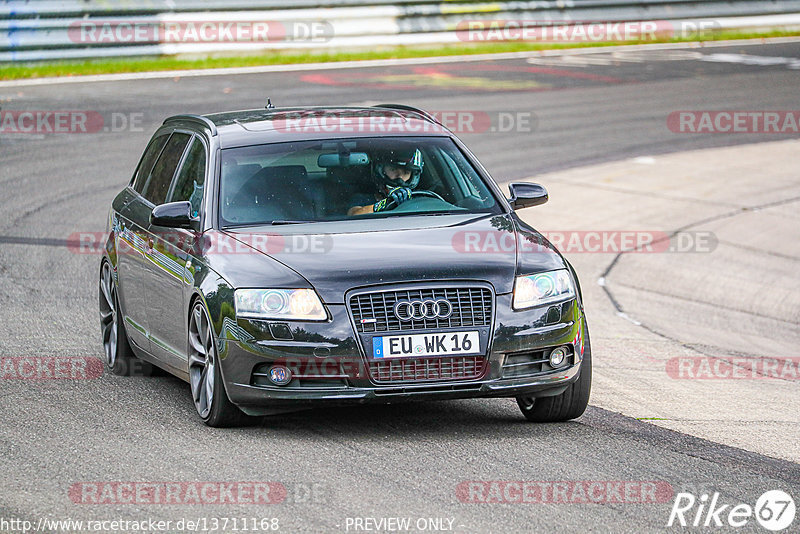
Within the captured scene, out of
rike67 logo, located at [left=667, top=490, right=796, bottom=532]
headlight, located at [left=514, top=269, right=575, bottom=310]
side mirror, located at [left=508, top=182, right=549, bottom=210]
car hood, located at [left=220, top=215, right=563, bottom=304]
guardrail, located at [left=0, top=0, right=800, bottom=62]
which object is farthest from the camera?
guardrail, located at [left=0, top=0, right=800, bottom=62]

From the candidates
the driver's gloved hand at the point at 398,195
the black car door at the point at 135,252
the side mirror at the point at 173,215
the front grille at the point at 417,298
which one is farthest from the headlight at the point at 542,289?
the black car door at the point at 135,252

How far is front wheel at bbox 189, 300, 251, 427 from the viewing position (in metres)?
7.43

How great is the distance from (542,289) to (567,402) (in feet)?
2.29

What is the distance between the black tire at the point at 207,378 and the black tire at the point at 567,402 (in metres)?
1.55

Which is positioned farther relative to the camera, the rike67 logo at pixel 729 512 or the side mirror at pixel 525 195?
the side mirror at pixel 525 195

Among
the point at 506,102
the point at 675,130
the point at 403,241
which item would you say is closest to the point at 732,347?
the point at 403,241

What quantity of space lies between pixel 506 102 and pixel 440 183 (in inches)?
648

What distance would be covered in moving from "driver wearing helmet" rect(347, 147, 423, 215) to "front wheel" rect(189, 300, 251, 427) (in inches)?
50.2

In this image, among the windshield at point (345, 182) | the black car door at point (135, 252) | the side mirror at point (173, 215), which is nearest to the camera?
the side mirror at point (173, 215)

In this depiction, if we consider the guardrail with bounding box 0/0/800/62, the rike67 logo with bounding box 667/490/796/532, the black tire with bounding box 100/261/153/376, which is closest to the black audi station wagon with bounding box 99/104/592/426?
the black tire with bounding box 100/261/153/376

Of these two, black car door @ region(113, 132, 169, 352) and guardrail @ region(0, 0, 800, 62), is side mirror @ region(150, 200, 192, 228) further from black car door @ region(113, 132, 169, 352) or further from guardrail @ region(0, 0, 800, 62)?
guardrail @ region(0, 0, 800, 62)

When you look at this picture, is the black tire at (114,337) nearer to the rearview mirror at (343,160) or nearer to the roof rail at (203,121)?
the roof rail at (203,121)

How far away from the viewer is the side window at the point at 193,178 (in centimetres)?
845

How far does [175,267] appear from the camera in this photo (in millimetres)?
8117
